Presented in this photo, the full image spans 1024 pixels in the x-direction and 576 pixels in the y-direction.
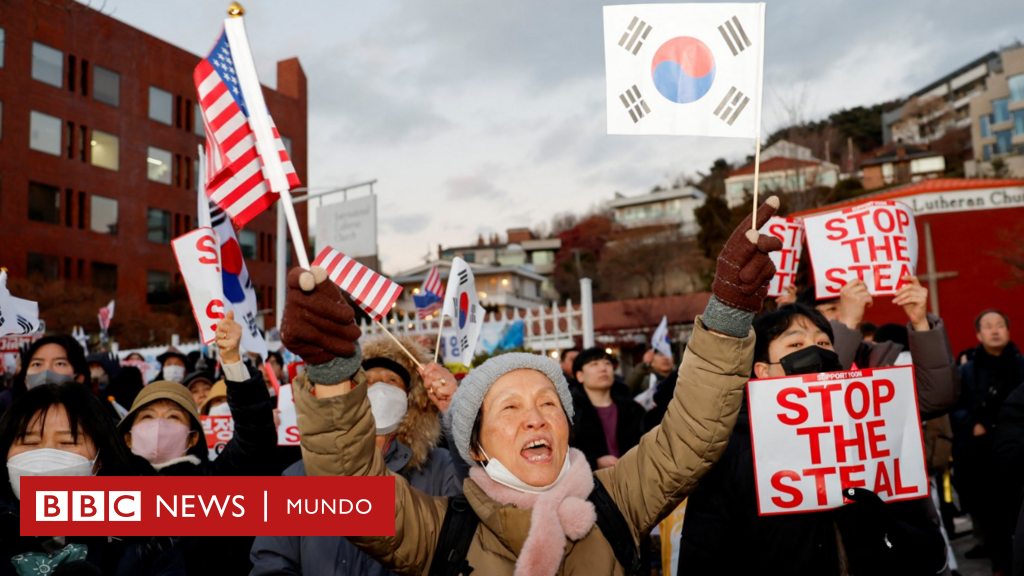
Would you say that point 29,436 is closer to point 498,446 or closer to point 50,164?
point 498,446

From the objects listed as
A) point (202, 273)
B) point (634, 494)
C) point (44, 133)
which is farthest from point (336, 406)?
point (44, 133)

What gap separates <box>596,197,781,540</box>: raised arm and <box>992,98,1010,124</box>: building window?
220 ft

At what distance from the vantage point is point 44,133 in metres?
33.2

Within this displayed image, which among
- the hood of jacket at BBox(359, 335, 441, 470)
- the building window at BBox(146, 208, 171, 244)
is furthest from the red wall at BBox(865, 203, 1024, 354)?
the building window at BBox(146, 208, 171, 244)

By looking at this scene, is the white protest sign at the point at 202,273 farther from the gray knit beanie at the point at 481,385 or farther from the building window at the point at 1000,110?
the building window at the point at 1000,110

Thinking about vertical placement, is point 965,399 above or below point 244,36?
below

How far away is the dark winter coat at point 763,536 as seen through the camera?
2934 mm

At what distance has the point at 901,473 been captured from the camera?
3201mm

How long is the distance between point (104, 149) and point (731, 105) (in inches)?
1541

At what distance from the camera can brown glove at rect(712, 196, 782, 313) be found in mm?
2275

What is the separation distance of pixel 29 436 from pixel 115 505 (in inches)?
22.1

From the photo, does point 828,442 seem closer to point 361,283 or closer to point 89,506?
point 89,506

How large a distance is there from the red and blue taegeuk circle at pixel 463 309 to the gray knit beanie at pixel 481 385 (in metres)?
4.62

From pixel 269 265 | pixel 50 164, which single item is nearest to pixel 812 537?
pixel 50 164
